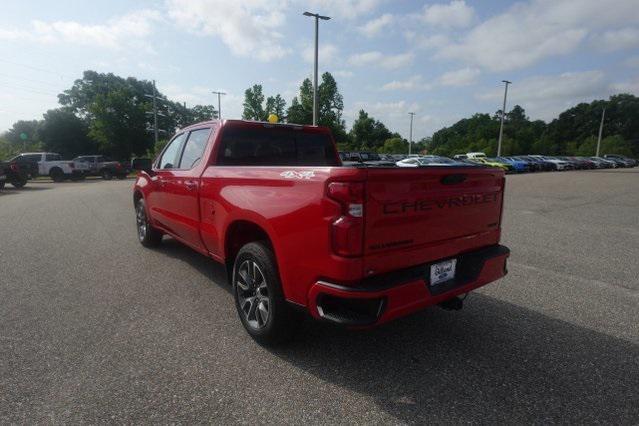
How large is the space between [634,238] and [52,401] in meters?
8.88

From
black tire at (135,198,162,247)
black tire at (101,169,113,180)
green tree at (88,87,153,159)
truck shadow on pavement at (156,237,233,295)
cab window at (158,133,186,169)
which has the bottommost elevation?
black tire at (101,169,113,180)

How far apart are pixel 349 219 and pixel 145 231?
500 centimetres

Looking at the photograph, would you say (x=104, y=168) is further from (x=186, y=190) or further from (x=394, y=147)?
(x=394, y=147)

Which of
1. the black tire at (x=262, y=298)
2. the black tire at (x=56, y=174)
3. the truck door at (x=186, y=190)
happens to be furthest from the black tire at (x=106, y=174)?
the black tire at (x=262, y=298)

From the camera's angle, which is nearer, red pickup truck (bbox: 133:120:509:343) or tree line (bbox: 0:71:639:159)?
red pickup truck (bbox: 133:120:509:343)

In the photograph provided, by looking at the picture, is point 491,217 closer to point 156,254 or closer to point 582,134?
point 156,254

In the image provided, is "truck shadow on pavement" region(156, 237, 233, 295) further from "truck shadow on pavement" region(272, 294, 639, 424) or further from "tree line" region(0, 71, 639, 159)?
"tree line" region(0, 71, 639, 159)

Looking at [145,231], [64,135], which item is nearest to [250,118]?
[64,135]

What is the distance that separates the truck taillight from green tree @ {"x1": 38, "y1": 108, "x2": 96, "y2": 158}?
59853 mm

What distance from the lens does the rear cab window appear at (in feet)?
13.5

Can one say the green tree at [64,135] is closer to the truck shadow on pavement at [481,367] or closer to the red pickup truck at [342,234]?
the red pickup truck at [342,234]

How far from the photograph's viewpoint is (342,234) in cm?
232

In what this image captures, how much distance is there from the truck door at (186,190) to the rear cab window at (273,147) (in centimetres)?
32

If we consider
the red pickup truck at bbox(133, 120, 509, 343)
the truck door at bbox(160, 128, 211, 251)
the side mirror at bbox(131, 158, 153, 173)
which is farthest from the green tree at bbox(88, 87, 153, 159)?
the red pickup truck at bbox(133, 120, 509, 343)
